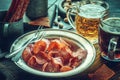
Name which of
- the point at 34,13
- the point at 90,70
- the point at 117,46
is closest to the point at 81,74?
the point at 90,70

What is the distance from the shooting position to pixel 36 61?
0.96 m

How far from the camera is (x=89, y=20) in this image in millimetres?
1127

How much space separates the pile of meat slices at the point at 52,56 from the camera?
3.11ft

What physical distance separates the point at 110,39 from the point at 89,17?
0.15m

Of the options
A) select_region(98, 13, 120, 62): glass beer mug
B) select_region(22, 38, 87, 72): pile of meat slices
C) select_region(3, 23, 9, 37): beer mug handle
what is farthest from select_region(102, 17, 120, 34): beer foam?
select_region(3, 23, 9, 37): beer mug handle

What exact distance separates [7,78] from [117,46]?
377mm

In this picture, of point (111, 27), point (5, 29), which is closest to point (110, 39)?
point (111, 27)

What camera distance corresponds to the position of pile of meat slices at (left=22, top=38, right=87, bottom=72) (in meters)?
0.95

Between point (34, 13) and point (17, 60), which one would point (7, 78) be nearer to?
point (17, 60)

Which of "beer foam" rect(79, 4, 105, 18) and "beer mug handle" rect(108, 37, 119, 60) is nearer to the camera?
"beer mug handle" rect(108, 37, 119, 60)

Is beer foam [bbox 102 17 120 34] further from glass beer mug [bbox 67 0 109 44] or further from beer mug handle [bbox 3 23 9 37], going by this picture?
beer mug handle [bbox 3 23 9 37]

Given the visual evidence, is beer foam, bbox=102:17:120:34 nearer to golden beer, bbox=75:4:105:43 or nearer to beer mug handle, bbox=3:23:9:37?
golden beer, bbox=75:4:105:43

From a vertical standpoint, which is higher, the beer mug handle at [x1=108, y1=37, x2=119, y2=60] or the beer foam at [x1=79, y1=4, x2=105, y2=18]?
the beer foam at [x1=79, y1=4, x2=105, y2=18]

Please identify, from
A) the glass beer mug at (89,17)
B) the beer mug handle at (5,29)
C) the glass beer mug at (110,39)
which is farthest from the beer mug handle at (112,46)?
the beer mug handle at (5,29)
